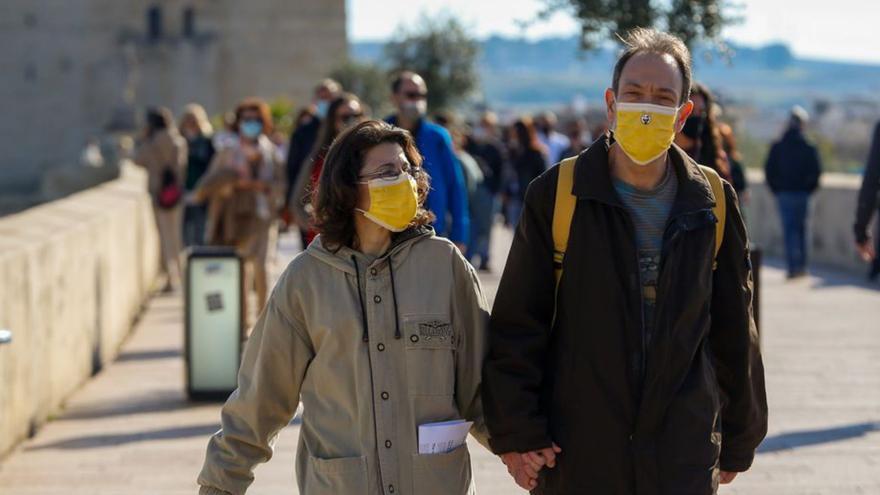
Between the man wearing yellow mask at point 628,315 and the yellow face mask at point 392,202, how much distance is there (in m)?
0.28

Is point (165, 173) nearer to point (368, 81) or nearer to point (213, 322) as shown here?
point (213, 322)

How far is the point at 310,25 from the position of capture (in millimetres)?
87812

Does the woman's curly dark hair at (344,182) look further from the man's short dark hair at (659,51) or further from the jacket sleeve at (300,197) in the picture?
the jacket sleeve at (300,197)

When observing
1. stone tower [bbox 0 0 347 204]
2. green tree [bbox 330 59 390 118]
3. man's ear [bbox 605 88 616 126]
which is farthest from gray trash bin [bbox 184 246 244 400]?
stone tower [bbox 0 0 347 204]

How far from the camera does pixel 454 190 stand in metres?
9.16

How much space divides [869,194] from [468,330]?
5.12m

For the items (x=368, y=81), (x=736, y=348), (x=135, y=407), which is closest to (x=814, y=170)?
(x=135, y=407)

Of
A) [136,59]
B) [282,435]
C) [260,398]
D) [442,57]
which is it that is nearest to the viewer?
[260,398]

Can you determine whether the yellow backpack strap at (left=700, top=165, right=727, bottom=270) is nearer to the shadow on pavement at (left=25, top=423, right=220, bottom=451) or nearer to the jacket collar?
the jacket collar

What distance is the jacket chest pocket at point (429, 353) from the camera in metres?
4.32

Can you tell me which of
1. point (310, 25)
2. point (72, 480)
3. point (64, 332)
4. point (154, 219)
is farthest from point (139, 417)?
point (310, 25)

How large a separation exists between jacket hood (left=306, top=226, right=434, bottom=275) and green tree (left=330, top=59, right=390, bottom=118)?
55775 mm

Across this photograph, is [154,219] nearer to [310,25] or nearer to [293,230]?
[293,230]

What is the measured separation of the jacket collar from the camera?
4.25 meters
